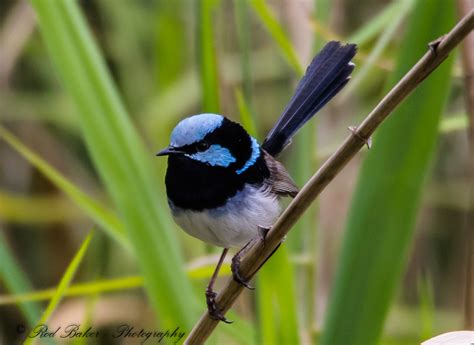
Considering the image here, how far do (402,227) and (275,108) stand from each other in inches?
69.3

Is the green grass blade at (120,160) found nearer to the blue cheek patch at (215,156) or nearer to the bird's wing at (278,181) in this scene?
the blue cheek patch at (215,156)

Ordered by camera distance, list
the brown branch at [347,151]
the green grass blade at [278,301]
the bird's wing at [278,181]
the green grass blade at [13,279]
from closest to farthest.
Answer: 1. the brown branch at [347,151]
2. the green grass blade at [13,279]
3. the green grass blade at [278,301]
4. the bird's wing at [278,181]

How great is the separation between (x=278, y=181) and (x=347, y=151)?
791mm

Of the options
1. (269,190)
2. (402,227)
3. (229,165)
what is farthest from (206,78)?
(402,227)

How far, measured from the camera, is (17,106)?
3.29 meters

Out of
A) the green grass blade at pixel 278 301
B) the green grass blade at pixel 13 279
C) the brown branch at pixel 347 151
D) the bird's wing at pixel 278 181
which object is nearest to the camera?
the brown branch at pixel 347 151

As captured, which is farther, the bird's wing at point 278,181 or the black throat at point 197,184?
the bird's wing at point 278,181

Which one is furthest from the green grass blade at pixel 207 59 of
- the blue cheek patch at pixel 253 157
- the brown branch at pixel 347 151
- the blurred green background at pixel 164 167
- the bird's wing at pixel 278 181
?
the brown branch at pixel 347 151

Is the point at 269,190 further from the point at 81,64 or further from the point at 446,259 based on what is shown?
the point at 446,259

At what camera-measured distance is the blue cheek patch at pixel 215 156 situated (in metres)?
1.69

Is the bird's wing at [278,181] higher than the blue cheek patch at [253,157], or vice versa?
the blue cheek patch at [253,157]

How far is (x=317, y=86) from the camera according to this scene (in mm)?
1787

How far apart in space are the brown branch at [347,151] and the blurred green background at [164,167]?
28 centimetres

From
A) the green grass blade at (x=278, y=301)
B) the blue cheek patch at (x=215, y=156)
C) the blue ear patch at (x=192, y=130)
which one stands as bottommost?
the green grass blade at (x=278, y=301)
